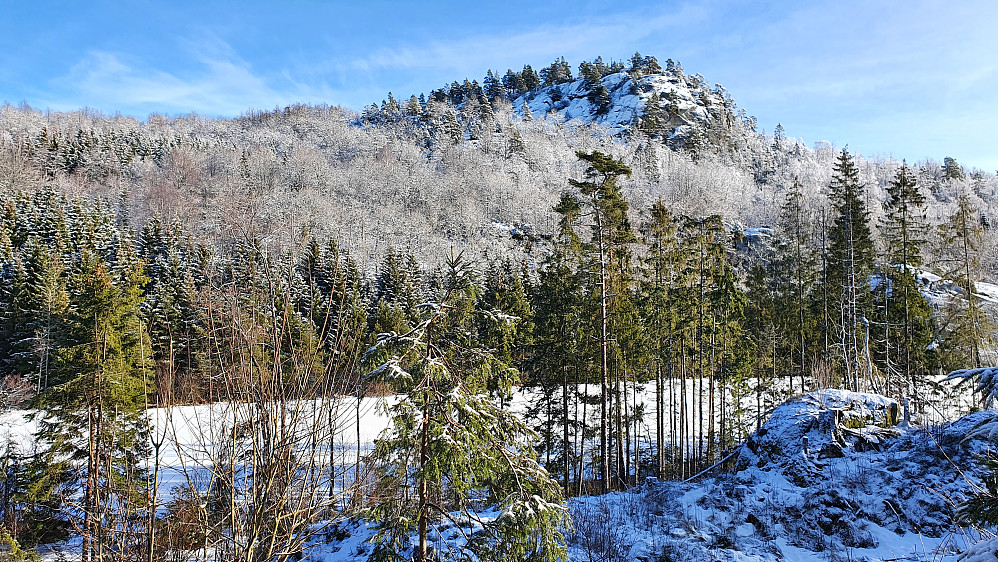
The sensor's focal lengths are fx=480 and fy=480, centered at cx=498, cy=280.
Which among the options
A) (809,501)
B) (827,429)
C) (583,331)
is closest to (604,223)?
(583,331)

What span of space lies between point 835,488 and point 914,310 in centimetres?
1709

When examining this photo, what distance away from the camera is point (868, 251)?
23.6 meters

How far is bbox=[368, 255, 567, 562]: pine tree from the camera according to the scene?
4.59 m

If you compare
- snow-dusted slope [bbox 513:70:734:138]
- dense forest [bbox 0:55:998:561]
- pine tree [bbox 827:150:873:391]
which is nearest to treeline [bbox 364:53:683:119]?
snow-dusted slope [bbox 513:70:734:138]

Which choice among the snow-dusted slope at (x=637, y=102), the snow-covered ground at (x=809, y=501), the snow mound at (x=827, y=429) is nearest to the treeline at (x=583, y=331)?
the snow mound at (x=827, y=429)

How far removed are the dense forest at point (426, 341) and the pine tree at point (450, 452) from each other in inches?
1.2

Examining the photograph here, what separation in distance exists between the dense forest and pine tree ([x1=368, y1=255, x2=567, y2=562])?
31 millimetres

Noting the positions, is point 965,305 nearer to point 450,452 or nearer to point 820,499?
point 820,499

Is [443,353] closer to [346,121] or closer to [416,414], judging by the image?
[416,414]

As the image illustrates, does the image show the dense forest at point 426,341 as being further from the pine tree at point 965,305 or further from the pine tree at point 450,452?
the pine tree at point 965,305

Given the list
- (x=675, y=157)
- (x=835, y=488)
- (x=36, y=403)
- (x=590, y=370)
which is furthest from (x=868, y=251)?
(x=675, y=157)

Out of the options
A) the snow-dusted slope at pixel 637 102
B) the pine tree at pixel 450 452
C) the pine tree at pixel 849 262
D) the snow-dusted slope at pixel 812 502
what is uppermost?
the snow-dusted slope at pixel 637 102

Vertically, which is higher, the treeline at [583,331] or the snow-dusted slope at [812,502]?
the treeline at [583,331]

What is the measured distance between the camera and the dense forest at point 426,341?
4055 mm
